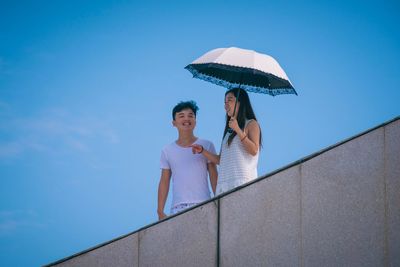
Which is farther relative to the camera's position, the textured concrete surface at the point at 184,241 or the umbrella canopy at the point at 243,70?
the umbrella canopy at the point at 243,70

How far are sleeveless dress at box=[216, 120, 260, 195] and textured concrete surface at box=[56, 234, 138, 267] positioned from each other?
1040 millimetres

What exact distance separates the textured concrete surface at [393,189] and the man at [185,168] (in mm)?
2027

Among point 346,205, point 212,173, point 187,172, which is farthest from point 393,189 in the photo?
point 187,172

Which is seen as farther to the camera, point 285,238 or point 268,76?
point 268,76

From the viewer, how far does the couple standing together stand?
638cm

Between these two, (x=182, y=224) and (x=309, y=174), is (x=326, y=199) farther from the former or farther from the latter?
(x=182, y=224)

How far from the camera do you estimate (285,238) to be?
5520 millimetres

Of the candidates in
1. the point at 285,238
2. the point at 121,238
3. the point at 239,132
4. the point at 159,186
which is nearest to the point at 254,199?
the point at 285,238

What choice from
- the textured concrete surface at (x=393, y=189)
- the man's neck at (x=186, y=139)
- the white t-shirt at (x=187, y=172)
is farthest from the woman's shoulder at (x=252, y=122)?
the textured concrete surface at (x=393, y=189)

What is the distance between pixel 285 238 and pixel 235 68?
183cm

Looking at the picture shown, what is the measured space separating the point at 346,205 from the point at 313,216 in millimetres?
280

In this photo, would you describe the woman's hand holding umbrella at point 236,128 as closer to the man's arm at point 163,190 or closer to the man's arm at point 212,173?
the man's arm at point 212,173

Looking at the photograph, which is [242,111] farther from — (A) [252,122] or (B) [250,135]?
(B) [250,135]

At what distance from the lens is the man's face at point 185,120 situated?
7.07 metres
